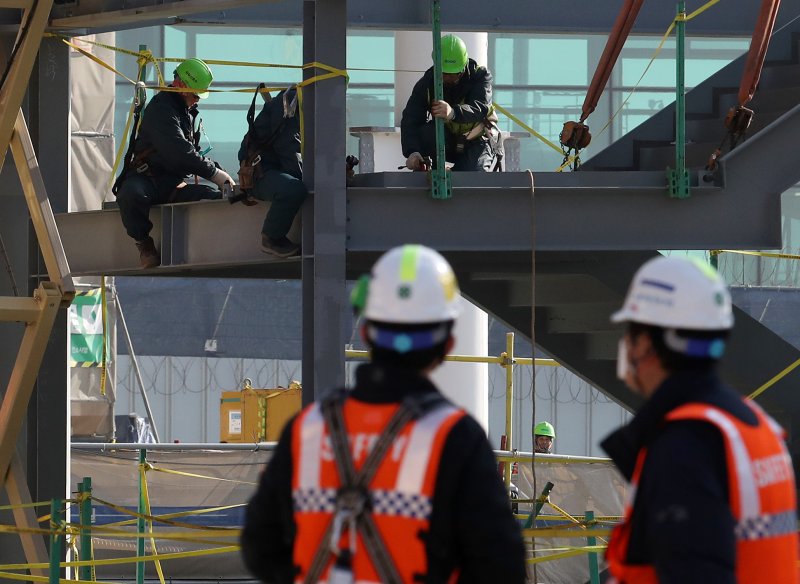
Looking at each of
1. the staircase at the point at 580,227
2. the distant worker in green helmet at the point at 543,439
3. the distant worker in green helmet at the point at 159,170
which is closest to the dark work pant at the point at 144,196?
the distant worker in green helmet at the point at 159,170

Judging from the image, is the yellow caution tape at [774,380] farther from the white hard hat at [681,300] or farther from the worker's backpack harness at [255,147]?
the white hard hat at [681,300]

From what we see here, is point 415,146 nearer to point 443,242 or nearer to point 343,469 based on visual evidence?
point 443,242

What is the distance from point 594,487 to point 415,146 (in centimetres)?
622

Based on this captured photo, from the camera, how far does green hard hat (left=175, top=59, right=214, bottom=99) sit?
10719 mm

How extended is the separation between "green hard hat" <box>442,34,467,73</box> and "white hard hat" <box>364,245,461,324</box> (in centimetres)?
692

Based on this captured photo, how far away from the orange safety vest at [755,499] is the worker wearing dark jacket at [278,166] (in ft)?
19.5

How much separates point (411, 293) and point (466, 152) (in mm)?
6836

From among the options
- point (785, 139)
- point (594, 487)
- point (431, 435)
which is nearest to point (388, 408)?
point (431, 435)

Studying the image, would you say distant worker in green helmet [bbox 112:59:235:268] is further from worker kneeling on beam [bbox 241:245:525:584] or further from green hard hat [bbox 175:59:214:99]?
worker kneeling on beam [bbox 241:245:525:584]

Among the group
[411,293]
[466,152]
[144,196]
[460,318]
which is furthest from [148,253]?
[460,318]

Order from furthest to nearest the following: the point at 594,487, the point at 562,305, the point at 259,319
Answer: the point at 259,319 < the point at 594,487 < the point at 562,305

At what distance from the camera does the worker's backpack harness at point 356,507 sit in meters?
3.54

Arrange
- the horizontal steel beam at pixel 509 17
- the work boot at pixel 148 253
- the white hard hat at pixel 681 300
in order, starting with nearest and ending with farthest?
the white hard hat at pixel 681 300, the work boot at pixel 148 253, the horizontal steel beam at pixel 509 17

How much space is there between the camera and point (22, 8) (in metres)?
10.3
